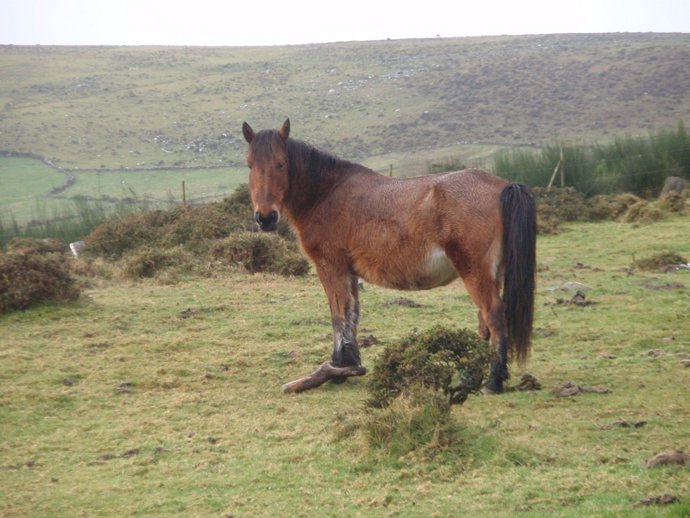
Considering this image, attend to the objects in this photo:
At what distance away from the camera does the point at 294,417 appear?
741 cm

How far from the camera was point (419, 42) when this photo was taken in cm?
9088

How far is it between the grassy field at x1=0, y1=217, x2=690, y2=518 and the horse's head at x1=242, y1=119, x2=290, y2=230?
1557 millimetres

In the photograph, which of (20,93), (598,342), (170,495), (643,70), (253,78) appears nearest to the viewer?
(170,495)

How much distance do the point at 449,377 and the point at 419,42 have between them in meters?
87.1

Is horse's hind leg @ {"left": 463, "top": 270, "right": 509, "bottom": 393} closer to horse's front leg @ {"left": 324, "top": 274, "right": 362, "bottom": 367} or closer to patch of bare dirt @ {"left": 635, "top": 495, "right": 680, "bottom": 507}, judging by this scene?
horse's front leg @ {"left": 324, "top": 274, "right": 362, "bottom": 367}

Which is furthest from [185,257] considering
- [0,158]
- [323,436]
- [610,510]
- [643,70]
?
[643,70]

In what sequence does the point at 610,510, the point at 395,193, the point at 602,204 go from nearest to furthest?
the point at 610,510 < the point at 395,193 < the point at 602,204

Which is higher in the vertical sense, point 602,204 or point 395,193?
point 395,193

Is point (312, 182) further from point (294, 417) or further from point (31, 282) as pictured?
point (31, 282)

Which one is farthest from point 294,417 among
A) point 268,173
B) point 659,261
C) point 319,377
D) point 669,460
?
point 659,261

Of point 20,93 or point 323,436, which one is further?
point 20,93

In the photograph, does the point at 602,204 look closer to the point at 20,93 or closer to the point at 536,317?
the point at 536,317

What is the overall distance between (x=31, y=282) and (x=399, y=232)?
5.92 m

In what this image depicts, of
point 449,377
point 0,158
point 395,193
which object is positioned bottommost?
point 0,158
